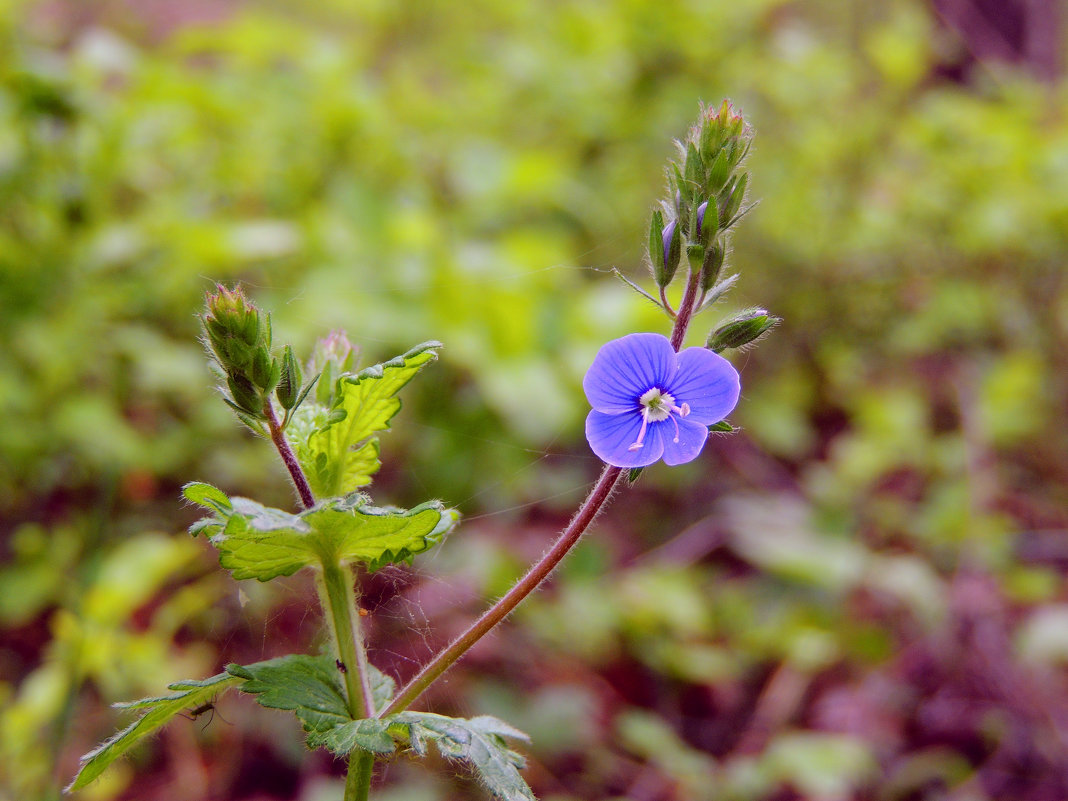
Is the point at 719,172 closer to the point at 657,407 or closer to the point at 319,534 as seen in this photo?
the point at 657,407

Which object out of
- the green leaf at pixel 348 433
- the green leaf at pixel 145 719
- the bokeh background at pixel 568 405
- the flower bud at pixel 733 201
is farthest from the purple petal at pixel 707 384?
the bokeh background at pixel 568 405

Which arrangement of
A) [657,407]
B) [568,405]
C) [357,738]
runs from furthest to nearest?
[568,405]
[657,407]
[357,738]

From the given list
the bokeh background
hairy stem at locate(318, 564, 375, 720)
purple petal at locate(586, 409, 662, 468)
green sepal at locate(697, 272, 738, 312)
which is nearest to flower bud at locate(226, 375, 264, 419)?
hairy stem at locate(318, 564, 375, 720)

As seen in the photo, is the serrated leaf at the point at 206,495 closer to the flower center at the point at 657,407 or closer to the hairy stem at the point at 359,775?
the hairy stem at the point at 359,775

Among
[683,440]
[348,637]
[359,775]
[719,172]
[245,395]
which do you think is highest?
[719,172]

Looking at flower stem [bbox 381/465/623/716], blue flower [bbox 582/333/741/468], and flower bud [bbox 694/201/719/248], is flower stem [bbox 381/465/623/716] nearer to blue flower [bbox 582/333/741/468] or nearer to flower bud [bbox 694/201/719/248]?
blue flower [bbox 582/333/741/468]

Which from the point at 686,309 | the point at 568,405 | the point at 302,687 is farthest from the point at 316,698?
the point at 568,405

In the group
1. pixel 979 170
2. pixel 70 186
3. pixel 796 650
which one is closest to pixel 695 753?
pixel 796 650
